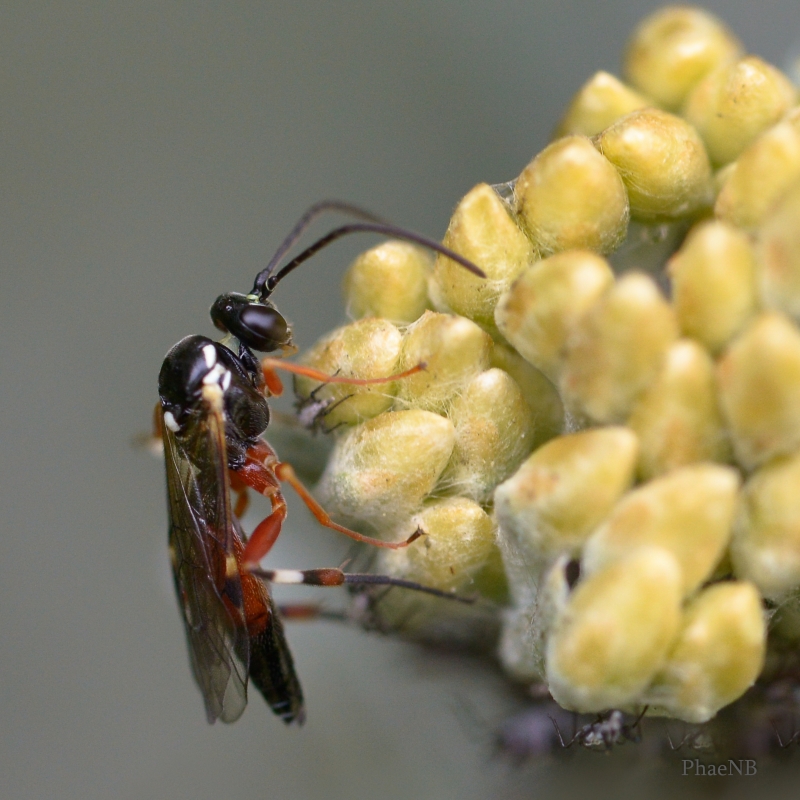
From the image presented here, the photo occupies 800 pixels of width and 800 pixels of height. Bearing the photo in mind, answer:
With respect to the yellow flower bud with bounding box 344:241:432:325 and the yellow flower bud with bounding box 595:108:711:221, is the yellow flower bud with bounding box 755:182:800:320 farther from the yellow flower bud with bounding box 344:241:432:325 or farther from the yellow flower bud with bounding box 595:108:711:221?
the yellow flower bud with bounding box 344:241:432:325

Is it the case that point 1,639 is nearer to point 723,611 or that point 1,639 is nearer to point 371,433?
point 371,433

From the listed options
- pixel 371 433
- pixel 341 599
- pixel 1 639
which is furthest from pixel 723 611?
pixel 1 639

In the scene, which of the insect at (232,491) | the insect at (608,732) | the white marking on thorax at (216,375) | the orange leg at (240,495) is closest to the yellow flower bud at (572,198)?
the insect at (232,491)

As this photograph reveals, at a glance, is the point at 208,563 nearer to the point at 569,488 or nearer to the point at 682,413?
the point at 569,488

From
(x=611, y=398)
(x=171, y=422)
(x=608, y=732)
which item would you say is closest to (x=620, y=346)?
(x=611, y=398)

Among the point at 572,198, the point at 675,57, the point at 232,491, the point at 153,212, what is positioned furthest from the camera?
the point at 153,212

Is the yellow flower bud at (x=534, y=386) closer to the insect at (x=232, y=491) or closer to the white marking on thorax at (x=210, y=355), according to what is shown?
the insect at (x=232, y=491)

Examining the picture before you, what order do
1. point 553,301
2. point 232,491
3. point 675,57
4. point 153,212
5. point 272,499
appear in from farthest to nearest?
point 153,212, point 232,491, point 272,499, point 675,57, point 553,301
